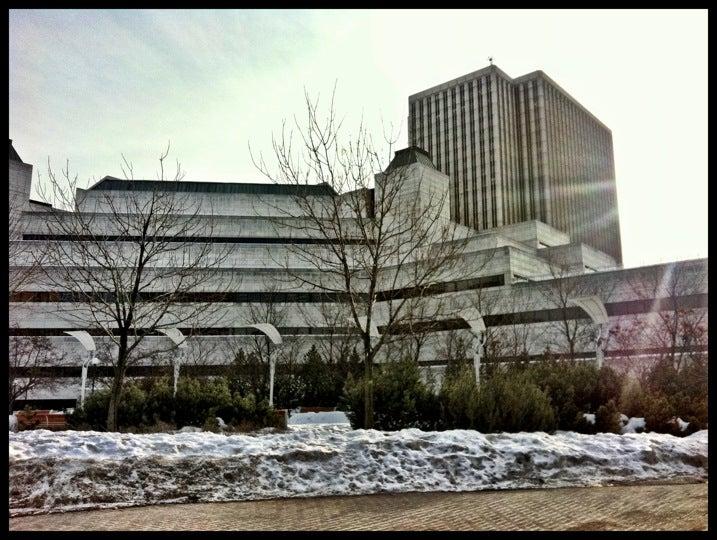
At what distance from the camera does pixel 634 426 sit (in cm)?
1285

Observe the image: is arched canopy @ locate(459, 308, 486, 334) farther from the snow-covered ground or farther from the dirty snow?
the snow-covered ground

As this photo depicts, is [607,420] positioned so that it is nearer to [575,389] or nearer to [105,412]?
[575,389]

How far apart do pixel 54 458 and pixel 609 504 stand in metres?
6.98

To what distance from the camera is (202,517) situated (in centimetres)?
631

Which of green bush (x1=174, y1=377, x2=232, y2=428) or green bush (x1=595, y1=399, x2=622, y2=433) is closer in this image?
green bush (x1=595, y1=399, x2=622, y2=433)

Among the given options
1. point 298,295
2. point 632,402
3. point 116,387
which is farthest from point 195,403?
point 298,295

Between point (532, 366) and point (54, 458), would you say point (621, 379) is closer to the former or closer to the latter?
point (532, 366)

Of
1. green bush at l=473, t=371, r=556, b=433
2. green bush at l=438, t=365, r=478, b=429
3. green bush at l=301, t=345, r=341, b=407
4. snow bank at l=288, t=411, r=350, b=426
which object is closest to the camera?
green bush at l=473, t=371, r=556, b=433

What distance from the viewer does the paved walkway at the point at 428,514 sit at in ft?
19.1

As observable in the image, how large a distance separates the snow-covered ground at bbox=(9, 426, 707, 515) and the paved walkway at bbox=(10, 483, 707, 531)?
492 millimetres

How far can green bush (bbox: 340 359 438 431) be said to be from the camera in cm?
1284

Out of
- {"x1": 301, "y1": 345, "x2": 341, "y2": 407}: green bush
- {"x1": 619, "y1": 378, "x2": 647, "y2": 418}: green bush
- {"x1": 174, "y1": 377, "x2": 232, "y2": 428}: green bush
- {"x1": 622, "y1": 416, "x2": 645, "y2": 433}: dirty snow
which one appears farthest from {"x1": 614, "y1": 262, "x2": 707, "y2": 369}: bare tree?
{"x1": 174, "y1": 377, "x2": 232, "y2": 428}: green bush

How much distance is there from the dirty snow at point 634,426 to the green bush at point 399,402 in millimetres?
4146

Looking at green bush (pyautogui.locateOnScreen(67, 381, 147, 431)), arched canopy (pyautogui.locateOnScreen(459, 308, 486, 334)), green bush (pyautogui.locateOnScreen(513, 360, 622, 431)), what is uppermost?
arched canopy (pyautogui.locateOnScreen(459, 308, 486, 334))
